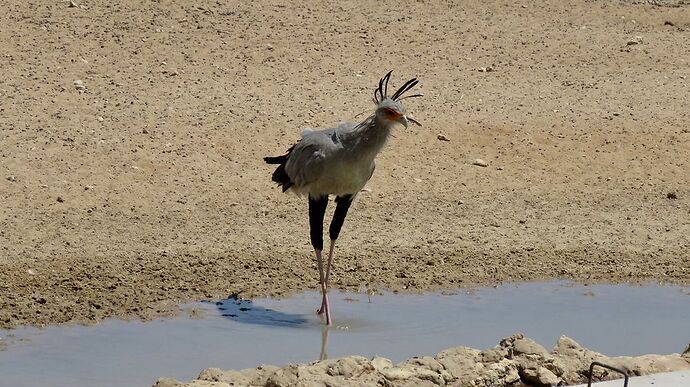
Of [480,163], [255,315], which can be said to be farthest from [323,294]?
[480,163]

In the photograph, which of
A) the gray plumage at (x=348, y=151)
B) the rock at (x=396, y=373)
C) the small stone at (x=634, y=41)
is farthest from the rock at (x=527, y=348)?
the small stone at (x=634, y=41)

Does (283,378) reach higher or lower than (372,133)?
lower

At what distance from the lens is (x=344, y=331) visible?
9.26 m

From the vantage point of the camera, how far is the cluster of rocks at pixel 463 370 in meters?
6.91

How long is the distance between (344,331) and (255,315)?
0.65 meters

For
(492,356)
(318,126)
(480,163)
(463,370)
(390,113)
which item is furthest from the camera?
(318,126)

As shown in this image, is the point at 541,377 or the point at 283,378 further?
the point at 541,377

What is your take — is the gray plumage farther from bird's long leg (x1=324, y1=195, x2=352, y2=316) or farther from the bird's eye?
bird's long leg (x1=324, y1=195, x2=352, y2=316)

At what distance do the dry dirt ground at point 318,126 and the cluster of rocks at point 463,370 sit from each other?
2.46 m

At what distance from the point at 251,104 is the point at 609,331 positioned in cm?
550

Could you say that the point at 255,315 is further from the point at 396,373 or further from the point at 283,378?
the point at 283,378

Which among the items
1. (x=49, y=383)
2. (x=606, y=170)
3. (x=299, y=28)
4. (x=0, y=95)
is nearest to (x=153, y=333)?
(x=49, y=383)

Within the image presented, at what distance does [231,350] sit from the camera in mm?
8664

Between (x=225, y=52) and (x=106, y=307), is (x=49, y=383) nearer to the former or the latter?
(x=106, y=307)
